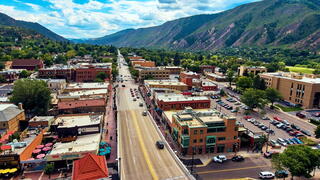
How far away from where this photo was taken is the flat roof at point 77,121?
180 feet

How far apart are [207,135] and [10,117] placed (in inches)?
2006

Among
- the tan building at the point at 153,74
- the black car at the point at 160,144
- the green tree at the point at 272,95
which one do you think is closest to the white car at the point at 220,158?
the black car at the point at 160,144

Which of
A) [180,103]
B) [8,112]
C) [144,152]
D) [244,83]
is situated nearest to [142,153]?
[144,152]

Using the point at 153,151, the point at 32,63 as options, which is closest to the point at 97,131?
the point at 153,151

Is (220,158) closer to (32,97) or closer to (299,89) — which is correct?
(32,97)

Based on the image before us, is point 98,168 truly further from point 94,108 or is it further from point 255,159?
point 94,108

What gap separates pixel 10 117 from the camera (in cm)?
5500

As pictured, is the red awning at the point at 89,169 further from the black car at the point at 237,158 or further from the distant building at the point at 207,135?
the black car at the point at 237,158

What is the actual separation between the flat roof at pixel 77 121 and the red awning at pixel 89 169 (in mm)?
20519

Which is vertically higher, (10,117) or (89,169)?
(10,117)

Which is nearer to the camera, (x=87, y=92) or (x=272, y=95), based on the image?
(x=272, y=95)

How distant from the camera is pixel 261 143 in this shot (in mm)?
50281

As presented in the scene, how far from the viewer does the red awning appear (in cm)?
3309

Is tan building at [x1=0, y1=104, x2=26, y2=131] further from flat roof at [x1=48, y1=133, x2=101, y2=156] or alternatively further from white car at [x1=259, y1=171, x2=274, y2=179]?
white car at [x1=259, y1=171, x2=274, y2=179]
